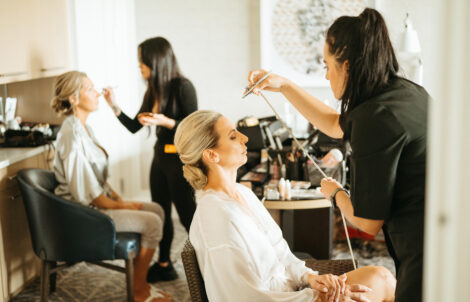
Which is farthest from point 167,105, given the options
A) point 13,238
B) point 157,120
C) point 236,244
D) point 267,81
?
point 236,244

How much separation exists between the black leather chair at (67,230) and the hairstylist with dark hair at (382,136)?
1.49 m

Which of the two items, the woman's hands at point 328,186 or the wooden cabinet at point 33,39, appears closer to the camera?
the woman's hands at point 328,186

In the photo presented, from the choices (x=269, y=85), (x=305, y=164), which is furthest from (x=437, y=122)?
A: (x=305, y=164)

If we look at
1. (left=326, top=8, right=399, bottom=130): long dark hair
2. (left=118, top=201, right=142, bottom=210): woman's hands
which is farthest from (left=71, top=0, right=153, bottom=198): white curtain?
(left=326, top=8, right=399, bottom=130): long dark hair

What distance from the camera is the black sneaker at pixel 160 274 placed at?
10.6ft

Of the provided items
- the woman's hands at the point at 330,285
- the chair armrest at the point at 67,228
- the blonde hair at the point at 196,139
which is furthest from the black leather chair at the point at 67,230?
the woman's hands at the point at 330,285

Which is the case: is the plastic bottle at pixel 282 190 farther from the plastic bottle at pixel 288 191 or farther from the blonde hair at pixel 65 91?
the blonde hair at pixel 65 91

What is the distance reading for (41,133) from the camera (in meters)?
3.21

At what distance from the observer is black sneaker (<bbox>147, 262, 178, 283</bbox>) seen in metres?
3.23

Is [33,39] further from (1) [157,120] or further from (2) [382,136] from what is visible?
(2) [382,136]

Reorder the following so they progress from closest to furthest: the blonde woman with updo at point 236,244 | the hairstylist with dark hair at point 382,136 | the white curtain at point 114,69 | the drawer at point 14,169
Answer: the hairstylist with dark hair at point 382,136 < the blonde woman with updo at point 236,244 < the drawer at point 14,169 < the white curtain at point 114,69

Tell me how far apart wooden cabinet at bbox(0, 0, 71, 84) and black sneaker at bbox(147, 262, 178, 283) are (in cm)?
134

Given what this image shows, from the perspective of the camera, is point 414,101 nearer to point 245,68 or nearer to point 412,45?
point 412,45

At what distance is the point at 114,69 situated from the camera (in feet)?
14.5
